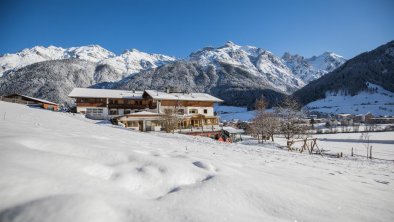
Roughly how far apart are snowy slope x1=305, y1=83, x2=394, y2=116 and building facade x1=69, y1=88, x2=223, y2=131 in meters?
138

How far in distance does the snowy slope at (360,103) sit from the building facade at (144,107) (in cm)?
13797

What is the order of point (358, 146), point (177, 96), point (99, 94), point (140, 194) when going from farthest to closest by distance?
point (177, 96)
point (99, 94)
point (358, 146)
point (140, 194)

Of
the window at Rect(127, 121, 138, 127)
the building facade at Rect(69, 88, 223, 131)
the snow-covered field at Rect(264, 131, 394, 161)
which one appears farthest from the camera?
the building facade at Rect(69, 88, 223, 131)

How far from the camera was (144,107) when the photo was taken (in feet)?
170

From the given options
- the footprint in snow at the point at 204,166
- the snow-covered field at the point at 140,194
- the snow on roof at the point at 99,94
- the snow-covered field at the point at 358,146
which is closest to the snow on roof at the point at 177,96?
the snow on roof at the point at 99,94

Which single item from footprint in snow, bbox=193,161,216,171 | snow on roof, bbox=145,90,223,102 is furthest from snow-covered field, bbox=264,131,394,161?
footprint in snow, bbox=193,161,216,171

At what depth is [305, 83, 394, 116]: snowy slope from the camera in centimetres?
15162

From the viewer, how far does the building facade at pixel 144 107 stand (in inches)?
1715

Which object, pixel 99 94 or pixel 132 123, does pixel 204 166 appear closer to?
pixel 132 123

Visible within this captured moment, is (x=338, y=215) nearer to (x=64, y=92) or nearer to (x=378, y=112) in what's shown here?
(x=378, y=112)

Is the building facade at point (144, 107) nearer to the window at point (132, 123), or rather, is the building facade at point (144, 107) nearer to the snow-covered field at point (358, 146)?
the window at point (132, 123)

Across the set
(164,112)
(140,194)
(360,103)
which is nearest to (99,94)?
(164,112)

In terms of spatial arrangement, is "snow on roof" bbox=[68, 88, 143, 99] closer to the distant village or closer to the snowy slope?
the distant village

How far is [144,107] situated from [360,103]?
592 ft
